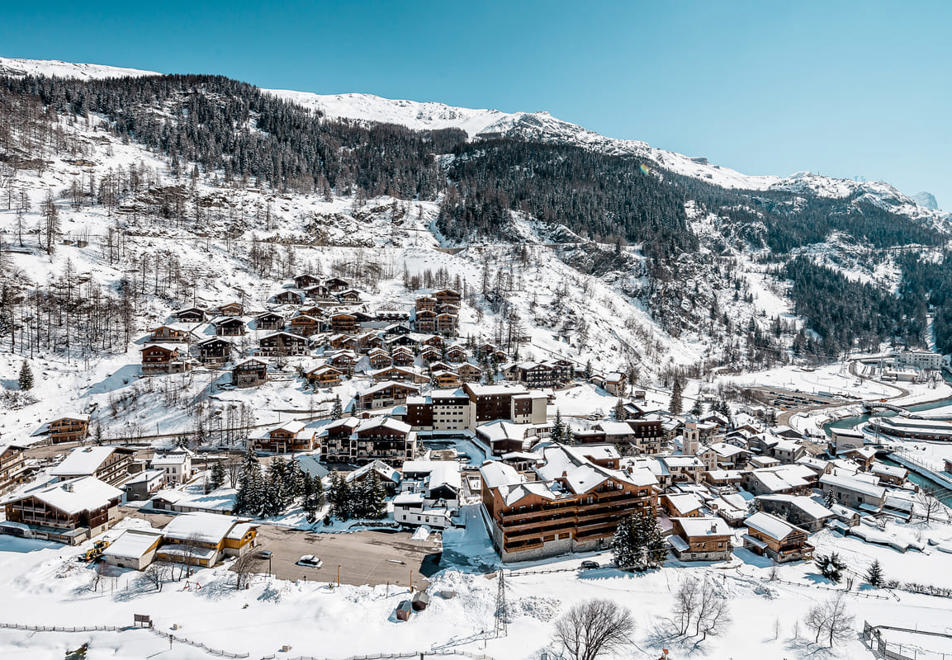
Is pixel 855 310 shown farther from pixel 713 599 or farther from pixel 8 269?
pixel 8 269

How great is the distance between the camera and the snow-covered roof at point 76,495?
97.9 feet

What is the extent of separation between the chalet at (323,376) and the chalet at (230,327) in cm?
1686

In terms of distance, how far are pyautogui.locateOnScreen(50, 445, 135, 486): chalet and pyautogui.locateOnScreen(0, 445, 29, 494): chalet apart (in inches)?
96.0

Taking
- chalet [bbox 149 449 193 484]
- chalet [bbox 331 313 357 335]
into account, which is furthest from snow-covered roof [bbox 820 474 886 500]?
chalet [bbox 331 313 357 335]

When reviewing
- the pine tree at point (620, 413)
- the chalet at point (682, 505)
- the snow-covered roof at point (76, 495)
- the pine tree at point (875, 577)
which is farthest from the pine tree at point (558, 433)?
the snow-covered roof at point (76, 495)

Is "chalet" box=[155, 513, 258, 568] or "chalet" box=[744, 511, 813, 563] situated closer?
"chalet" box=[155, 513, 258, 568]

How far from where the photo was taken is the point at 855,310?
151 metres

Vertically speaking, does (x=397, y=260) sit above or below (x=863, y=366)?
above

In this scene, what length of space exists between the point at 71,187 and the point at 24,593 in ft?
335

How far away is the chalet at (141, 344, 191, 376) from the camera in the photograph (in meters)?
54.8

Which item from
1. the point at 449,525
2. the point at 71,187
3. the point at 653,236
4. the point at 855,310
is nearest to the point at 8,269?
the point at 71,187

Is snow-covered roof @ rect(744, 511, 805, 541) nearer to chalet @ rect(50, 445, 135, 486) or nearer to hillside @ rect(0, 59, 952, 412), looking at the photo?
hillside @ rect(0, 59, 952, 412)

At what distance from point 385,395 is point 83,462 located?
2869 centimetres

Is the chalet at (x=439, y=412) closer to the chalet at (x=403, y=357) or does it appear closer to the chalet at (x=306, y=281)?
the chalet at (x=403, y=357)
